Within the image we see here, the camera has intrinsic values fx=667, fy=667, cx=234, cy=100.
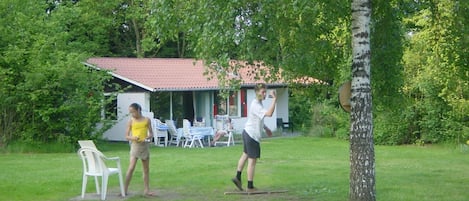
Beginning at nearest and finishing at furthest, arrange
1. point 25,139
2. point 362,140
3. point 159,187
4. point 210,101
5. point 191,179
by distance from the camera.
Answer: point 362,140
point 159,187
point 191,179
point 25,139
point 210,101

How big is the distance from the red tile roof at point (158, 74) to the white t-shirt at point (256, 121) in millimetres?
13028

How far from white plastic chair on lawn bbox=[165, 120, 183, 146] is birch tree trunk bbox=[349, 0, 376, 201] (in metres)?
15.9

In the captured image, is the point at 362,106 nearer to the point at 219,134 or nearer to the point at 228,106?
→ the point at 219,134

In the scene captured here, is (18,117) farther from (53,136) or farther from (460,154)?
(460,154)

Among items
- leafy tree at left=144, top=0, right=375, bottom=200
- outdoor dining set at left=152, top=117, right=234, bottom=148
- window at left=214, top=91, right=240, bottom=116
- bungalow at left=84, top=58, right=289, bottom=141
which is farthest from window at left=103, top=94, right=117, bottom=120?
leafy tree at left=144, top=0, right=375, bottom=200

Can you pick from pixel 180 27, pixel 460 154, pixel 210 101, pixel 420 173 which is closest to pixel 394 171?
pixel 420 173

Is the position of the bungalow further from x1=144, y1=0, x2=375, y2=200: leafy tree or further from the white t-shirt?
x1=144, y1=0, x2=375, y2=200: leafy tree

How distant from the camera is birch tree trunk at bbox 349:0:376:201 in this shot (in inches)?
311

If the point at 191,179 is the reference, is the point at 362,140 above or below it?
above

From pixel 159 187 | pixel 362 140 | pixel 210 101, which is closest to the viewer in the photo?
pixel 362 140

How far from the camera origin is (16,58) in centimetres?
2052

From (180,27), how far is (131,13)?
97.2ft

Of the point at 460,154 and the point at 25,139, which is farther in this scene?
the point at 25,139

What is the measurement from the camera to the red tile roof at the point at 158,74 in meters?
25.0
